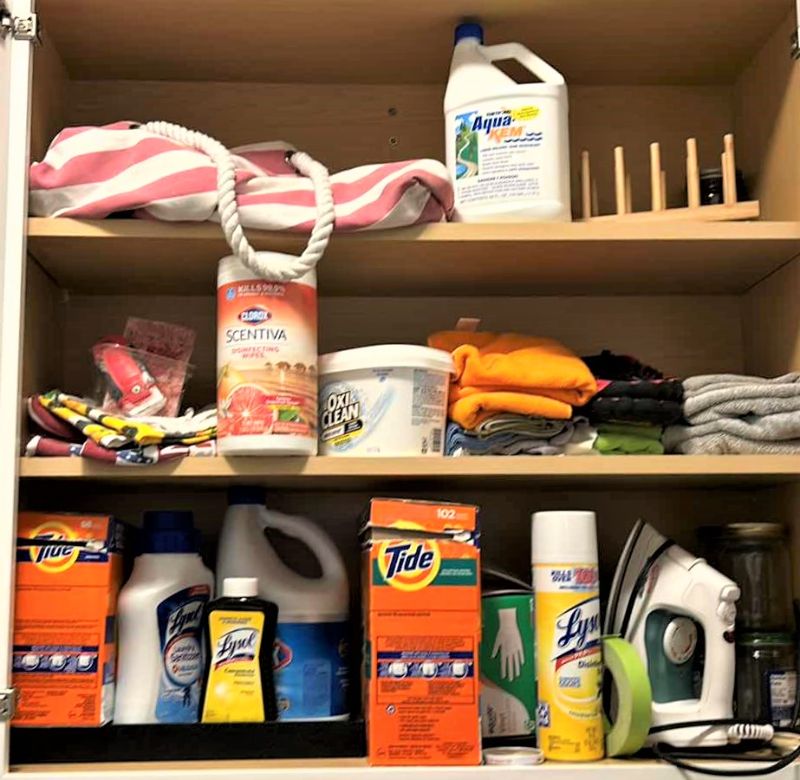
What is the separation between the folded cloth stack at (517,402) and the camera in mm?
1061

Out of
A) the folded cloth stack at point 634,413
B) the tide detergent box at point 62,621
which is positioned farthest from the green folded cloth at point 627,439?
the tide detergent box at point 62,621

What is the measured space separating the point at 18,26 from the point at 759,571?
93 centimetres

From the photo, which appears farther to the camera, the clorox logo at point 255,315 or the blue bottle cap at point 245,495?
the blue bottle cap at point 245,495

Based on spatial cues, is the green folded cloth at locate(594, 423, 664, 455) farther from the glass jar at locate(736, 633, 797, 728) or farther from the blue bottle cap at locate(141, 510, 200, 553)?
the blue bottle cap at locate(141, 510, 200, 553)

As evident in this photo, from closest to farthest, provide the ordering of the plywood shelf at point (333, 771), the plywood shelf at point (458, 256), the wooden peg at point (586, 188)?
the plywood shelf at point (333, 771)
the plywood shelf at point (458, 256)
the wooden peg at point (586, 188)

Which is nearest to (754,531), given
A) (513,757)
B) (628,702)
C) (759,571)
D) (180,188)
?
(759,571)

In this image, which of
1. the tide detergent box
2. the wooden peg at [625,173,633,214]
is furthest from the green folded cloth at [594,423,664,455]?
the tide detergent box

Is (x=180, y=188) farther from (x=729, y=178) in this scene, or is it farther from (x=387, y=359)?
(x=729, y=178)

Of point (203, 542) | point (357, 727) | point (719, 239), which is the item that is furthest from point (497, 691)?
point (719, 239)

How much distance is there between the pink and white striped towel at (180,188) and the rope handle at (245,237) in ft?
0.04

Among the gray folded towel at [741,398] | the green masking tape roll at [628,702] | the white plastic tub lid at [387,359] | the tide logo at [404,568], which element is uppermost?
the white plastic tub lid at [387,359]

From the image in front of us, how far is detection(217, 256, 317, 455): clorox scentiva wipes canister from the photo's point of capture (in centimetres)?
100

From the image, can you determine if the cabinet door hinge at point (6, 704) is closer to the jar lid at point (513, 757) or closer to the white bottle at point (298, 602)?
the white bottle at point (298, 602)

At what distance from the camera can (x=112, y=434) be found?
1014 mm
